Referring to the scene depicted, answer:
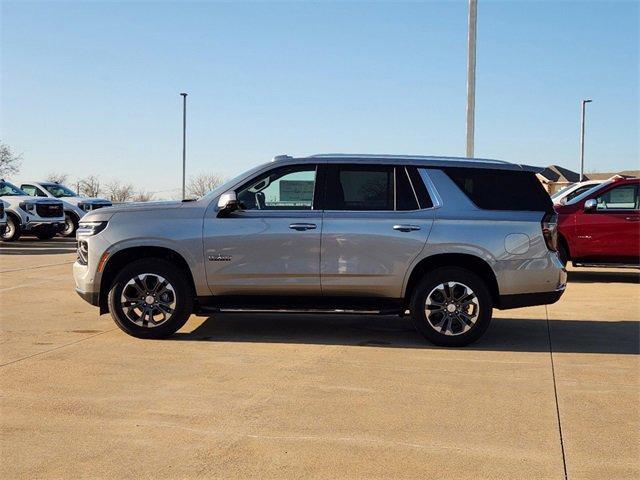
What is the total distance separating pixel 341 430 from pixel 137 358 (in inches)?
107

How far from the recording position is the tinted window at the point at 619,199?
43.5 ft

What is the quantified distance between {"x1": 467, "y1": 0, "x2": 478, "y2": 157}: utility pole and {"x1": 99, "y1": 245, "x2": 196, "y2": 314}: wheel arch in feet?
26.8

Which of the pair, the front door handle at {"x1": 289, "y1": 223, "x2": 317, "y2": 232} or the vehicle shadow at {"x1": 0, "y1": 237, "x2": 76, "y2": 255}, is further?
the vehicle shadow at {"x1": 0, "y1": 237, "x2": 76, "y2": 255}

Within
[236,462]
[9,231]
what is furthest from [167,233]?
[9,231]

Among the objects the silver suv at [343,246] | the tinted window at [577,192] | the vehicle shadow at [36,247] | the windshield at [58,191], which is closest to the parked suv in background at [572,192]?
the tinted window at [577,192]

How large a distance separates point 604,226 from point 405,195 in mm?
6846

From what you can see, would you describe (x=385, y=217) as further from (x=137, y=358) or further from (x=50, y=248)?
(x=50, y=248)

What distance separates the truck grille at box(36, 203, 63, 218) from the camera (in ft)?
78.1

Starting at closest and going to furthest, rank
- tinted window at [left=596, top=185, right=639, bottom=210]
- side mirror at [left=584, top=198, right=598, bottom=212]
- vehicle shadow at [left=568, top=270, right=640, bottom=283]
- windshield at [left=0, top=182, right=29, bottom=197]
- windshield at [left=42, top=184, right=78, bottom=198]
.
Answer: side mirror at [left=584, top=198, right=598, bottom=212] → tinted window at [left=596, top=185, right=639, bottom=210] → vehicle shadow at [left=568, top=270, right=640, bottom=283] → windshield at [left=0, top=182, right=29, bottom=197] → windshield at [left=42, top=184, right=78, bottom=198]

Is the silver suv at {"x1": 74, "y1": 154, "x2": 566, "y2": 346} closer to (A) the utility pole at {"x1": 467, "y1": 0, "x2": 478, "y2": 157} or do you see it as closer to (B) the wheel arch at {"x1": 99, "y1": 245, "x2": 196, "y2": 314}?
(B) the wheel arch at {"x1": 99, "y1": 245, "x2": 196, "y2": 314}

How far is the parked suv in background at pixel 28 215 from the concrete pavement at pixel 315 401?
15.4 metres

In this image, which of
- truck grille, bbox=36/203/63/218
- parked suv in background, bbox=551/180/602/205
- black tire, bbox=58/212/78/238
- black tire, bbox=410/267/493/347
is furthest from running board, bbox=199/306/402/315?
black tire, bbox=58/212/78/238

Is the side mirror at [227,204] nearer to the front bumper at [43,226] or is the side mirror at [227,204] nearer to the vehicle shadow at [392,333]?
the vehicle shadow at [392,333]

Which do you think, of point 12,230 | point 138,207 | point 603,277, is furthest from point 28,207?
point 138,207
